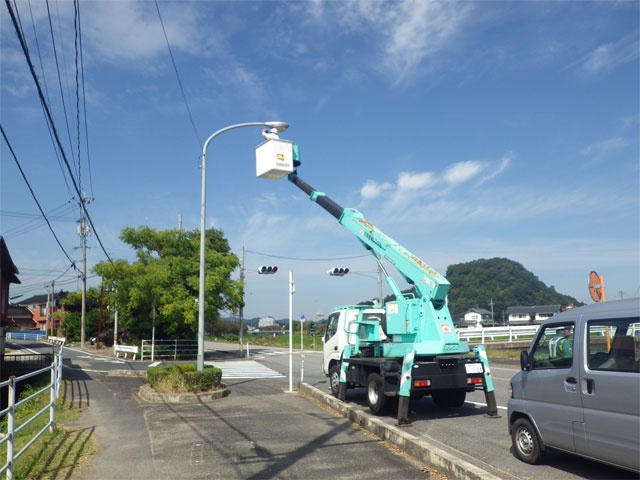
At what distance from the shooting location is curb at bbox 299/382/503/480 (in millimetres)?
6040

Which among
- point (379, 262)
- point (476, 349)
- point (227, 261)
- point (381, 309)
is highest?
point (227, 261)

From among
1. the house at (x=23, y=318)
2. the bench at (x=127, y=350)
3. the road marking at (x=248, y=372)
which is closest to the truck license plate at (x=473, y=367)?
the road marking at (x=248, y=372)

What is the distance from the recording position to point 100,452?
815 centimetres

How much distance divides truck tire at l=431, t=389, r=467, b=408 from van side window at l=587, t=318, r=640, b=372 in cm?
600

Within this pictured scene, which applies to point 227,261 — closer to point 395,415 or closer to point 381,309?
point 381,309

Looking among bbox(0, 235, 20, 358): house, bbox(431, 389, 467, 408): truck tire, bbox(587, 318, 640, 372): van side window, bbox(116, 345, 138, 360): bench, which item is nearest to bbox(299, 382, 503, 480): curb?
bbox(587, 318, 640, 372): van side window

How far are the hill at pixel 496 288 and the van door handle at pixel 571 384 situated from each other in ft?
357

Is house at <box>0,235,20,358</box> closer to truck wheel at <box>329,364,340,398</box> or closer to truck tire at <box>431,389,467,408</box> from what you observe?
truck wheel at <box>329,364,340,398</box>

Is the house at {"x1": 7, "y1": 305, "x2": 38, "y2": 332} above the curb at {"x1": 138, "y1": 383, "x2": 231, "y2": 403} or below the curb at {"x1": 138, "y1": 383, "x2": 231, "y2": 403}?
above

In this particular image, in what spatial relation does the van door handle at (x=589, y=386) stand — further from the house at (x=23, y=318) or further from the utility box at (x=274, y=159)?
the house at (x=23, y=318)

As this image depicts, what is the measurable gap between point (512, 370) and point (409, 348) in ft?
40.8

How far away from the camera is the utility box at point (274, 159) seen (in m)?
13.7

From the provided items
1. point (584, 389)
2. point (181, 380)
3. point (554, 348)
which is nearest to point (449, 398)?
point (554, 348)

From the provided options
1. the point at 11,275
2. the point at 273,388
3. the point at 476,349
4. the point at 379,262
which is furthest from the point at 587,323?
the point at 11,275
